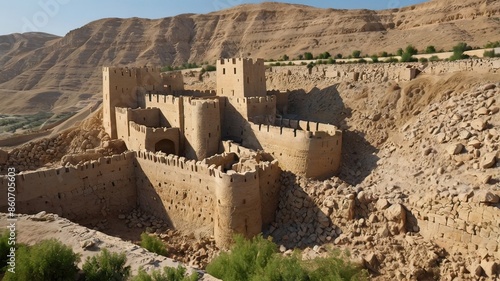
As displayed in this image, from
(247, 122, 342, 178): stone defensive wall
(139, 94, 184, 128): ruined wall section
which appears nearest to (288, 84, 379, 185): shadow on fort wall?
(247, 122, 342, 178): stone defensive wall

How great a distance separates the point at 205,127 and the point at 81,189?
5.92 metres

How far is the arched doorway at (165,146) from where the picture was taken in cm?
2056

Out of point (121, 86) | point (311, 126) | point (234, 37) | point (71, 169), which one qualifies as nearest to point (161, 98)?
point (121, 86)

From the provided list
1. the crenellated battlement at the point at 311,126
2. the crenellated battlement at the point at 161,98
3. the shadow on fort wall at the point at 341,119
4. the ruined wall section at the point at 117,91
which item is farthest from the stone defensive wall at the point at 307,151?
the ruined wall section at the point at 117,91

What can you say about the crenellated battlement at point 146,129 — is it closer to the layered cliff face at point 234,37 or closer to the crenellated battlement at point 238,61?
the crenellated battlement at point 238,61

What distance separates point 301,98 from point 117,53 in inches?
2118

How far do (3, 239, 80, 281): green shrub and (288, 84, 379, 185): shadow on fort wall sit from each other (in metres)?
10.8

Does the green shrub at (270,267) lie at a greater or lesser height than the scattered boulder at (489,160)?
lesser

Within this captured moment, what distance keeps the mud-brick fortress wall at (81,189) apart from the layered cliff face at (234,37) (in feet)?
101

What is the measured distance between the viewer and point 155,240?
13945 mm

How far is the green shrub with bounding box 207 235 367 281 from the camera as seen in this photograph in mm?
9602

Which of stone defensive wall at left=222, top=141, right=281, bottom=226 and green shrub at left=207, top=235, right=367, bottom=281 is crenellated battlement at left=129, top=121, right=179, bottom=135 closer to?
stone defensive wall at left=222, top=141, right=281, bottom=226

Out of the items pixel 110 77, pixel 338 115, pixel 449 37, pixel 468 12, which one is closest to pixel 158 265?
pixel 338 115

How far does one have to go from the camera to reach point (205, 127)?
19312mm
